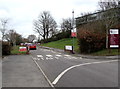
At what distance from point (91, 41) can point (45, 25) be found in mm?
61744

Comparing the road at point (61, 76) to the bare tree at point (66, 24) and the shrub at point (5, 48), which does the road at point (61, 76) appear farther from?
the bare tree at point (66, 24)

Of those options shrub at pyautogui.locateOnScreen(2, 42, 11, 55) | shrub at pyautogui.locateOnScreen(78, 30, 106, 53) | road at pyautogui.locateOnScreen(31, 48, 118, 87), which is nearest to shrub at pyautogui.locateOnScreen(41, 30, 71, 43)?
shrub at pyautogui.locateOnScreen(2, 42, 11, 55)

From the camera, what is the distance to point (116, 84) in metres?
8.87

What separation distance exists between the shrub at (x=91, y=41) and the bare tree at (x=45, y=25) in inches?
2369

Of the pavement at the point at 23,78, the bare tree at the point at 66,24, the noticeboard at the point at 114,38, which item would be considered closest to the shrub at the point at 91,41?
the noticeboard at the point at 114,38

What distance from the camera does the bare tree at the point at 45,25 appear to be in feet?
302

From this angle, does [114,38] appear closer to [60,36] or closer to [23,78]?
[23,78]

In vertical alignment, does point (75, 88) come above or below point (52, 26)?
below

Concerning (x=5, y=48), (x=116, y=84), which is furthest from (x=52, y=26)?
(x=116, y=84)

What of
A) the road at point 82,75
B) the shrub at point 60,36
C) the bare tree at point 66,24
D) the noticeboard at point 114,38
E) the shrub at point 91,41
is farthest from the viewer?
the bare tree at point 66,24

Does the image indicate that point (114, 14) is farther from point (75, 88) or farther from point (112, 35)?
point (75, 88)

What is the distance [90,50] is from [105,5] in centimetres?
1444

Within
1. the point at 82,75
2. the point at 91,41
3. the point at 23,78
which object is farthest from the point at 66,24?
the point at 23,78

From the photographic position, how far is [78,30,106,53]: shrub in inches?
1228
